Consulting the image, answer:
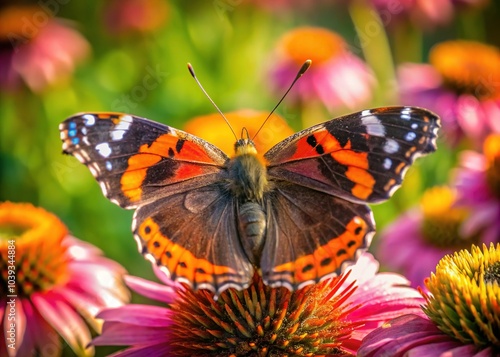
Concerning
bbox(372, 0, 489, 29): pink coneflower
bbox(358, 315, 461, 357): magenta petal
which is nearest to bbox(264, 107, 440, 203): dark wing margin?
bbox(358, 315, 461, 357): magenta petal

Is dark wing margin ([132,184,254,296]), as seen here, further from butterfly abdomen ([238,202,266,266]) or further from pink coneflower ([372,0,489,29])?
pink coneflower ([372,0,489,29])

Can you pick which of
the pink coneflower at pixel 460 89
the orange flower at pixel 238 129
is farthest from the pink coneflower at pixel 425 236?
the orange flower at pixel 238 129

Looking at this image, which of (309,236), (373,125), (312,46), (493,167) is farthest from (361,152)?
(312,46)

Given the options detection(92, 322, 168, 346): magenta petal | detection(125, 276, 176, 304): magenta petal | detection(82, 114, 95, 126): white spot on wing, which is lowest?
detection(92, 322, 168, 346): magenta petal

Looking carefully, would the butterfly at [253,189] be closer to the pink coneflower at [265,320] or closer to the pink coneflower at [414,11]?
the pink coneflower at [265,320]

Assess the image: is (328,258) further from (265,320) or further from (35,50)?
(35,50)
